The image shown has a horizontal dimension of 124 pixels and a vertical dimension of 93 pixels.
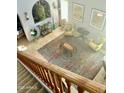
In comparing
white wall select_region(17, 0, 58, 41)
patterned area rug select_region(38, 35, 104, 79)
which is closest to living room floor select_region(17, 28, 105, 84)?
patterned area rug select_region(38, 35, 104, 79)

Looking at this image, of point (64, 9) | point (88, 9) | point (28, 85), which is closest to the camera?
point (28, 85)

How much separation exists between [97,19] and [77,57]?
5.54 ft

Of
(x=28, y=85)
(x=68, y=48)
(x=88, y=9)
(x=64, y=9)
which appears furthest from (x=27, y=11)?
(x=28, y=85)

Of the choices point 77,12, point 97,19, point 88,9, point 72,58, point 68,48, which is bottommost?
point 72,58

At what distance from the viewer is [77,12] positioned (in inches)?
339

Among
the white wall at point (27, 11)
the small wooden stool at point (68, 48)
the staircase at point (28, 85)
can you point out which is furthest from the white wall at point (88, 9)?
the staircase at point (28, 85)

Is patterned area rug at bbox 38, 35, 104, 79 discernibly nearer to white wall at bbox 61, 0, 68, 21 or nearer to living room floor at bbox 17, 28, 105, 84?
living room floor at bbox 17, 28, 105, 84

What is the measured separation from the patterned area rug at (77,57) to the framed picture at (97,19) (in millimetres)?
902

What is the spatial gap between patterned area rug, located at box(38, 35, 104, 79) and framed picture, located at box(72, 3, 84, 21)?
0.90 m

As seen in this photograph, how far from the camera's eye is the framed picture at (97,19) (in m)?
7.46

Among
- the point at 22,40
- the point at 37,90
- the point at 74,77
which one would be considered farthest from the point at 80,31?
the point at 74,77

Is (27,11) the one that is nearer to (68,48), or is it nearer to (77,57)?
(68,48)

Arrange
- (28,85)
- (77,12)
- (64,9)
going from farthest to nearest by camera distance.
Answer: (64,9), (77,12), (28,85)
